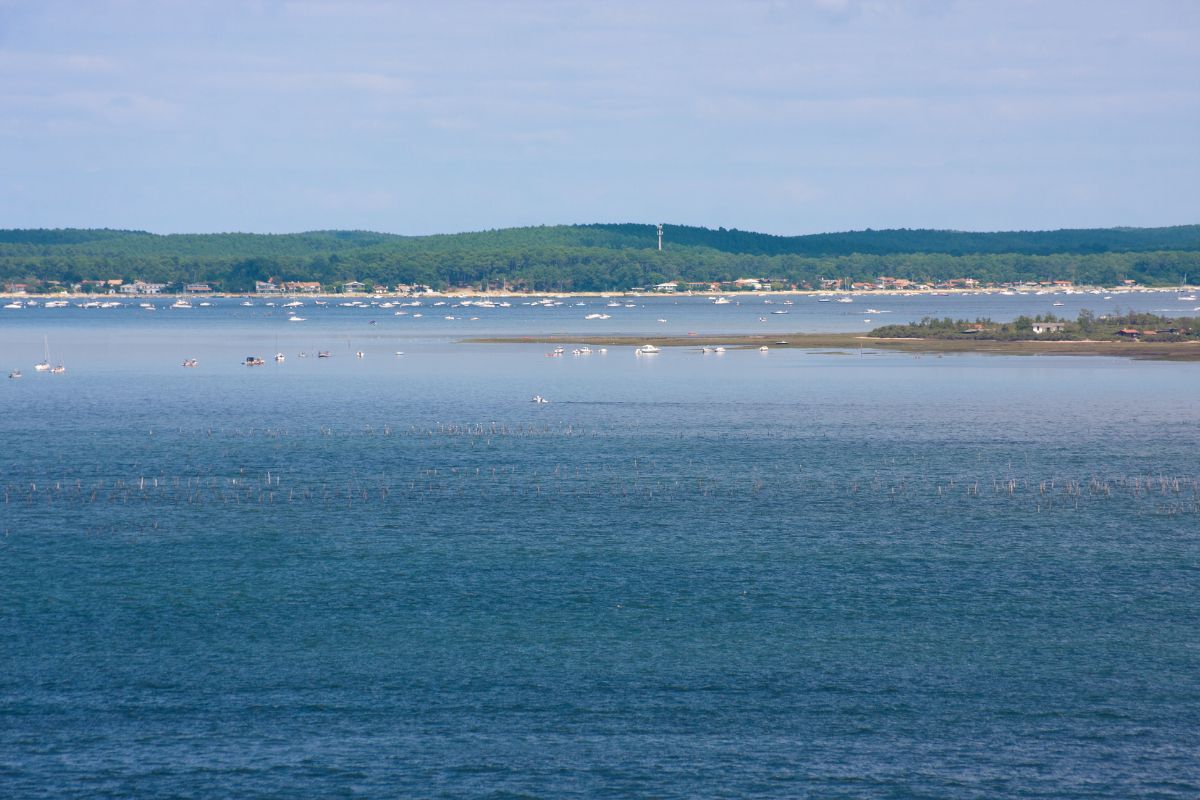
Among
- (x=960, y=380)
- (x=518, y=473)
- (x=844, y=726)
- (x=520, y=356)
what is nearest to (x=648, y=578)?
(x=844, y=726)

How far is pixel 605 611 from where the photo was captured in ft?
175

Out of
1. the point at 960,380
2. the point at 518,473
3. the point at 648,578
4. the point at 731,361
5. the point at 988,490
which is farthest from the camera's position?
the point at 731,361

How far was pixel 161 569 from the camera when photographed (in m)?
60.3

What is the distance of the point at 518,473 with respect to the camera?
84688 mm

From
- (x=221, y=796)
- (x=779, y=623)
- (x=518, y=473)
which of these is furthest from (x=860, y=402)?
(x=221, y=796)

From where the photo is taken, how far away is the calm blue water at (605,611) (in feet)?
128

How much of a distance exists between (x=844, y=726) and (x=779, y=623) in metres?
10.5

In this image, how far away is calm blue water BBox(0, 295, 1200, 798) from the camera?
128 ft

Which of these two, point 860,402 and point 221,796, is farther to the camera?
point 860,402

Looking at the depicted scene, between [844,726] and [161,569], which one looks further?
[161,569]

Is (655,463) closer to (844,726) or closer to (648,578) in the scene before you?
(648,578)

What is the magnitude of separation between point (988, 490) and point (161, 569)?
1782 inches

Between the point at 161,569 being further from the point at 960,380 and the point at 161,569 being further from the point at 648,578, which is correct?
the point at 960,380

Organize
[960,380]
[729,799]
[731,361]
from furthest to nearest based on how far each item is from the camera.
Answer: [731,361]
[960,380]
[729,799]
